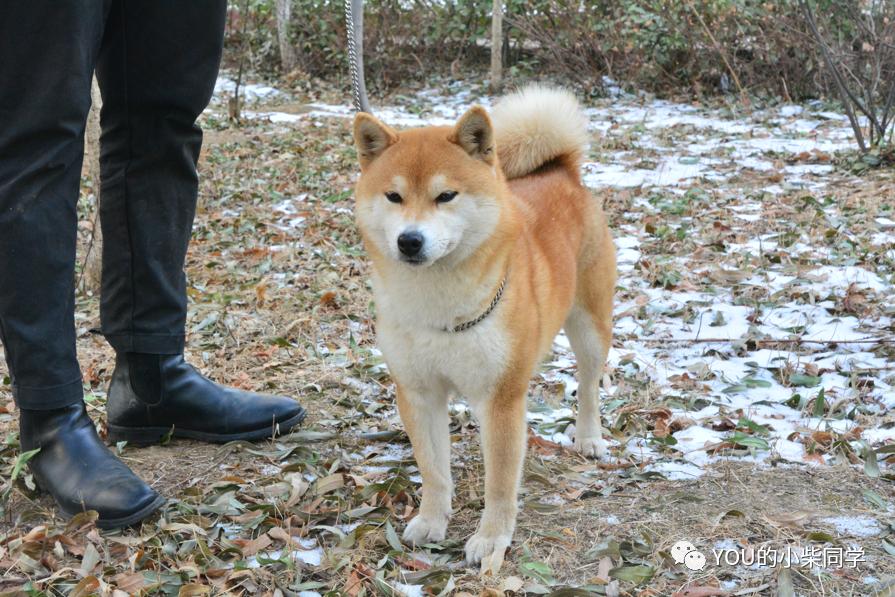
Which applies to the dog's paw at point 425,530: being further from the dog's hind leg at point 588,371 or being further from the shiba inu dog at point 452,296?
the dog's hind leg at point 588,371

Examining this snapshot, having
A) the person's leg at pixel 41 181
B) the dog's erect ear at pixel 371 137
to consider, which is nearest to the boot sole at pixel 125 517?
the person's leg at pixel 41 181

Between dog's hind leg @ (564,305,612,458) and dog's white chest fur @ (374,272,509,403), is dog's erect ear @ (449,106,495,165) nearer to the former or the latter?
dog's white chest fur @ (374,272,509,403)

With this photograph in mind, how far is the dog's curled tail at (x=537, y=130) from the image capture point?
288cm

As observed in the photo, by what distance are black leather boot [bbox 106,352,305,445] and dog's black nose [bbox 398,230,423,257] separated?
0.91 meters

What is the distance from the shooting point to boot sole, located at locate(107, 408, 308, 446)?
2.70m

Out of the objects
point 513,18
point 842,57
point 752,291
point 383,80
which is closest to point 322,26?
point 383,80

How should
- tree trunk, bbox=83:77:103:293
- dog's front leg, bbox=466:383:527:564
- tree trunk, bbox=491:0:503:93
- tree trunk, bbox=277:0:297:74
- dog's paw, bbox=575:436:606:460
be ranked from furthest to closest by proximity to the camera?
tree trunk, bbox=277:0:297:74
tree trunk, bbox=491:0:503:93
tree trunk, bbox=83:77:103:293
dog's paw, bbox=575:436:606:460
dog's front leg, bbox=466:383:527:564

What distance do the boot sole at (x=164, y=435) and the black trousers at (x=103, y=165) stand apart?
290mm

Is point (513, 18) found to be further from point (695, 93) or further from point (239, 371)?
point (239, 371)

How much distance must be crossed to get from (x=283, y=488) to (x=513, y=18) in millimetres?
8512

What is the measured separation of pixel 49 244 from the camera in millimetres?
2117

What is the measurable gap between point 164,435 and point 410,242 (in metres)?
Result: 1.14

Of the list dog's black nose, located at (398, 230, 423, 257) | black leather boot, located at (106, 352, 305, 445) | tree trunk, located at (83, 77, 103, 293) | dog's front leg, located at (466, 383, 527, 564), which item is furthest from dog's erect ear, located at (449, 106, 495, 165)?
tree trunk, located at (83, 77, 103, 293)

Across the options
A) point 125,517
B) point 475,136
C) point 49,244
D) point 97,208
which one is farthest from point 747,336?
point 97,208
